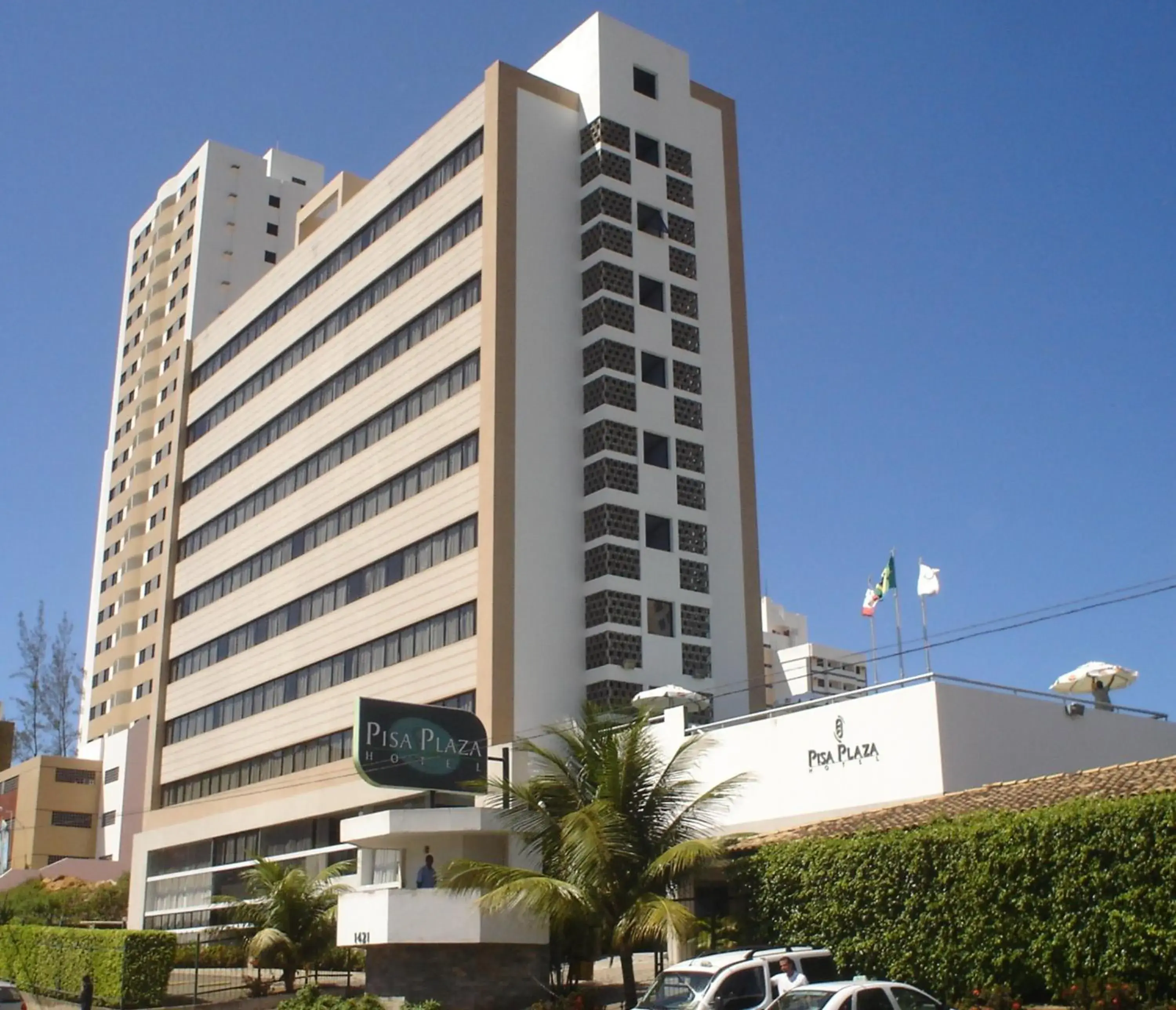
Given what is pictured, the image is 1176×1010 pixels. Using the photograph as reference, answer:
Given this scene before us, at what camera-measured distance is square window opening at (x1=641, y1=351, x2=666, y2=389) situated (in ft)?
175

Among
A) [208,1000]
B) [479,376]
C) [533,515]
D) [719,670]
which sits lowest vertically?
[208,1000]

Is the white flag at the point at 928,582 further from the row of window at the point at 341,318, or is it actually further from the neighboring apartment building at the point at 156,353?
the neighboring apartment building at the point at 156,353

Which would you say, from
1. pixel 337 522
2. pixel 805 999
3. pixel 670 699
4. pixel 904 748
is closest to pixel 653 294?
pixel 337 522

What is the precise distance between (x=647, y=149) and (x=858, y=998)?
4192cm

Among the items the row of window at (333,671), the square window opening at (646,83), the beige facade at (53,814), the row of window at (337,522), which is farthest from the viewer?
the beige facade at (53,814)

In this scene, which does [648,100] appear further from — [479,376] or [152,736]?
[152,736]

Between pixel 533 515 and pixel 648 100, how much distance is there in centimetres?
1927

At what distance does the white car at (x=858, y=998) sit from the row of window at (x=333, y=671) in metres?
27.1

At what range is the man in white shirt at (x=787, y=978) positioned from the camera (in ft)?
78.2

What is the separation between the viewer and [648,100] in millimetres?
56812

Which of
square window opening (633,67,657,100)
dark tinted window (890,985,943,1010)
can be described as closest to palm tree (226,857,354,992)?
dark tinted window (890,985,943,1010)

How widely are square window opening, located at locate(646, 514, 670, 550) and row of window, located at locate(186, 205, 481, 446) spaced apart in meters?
13.0

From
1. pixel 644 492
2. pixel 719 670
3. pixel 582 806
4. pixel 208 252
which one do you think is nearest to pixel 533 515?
pixel 644 492

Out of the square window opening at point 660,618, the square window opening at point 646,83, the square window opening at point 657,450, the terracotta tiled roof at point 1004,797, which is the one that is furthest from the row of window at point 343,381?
the terracotta tiled roof at point 1004,797
